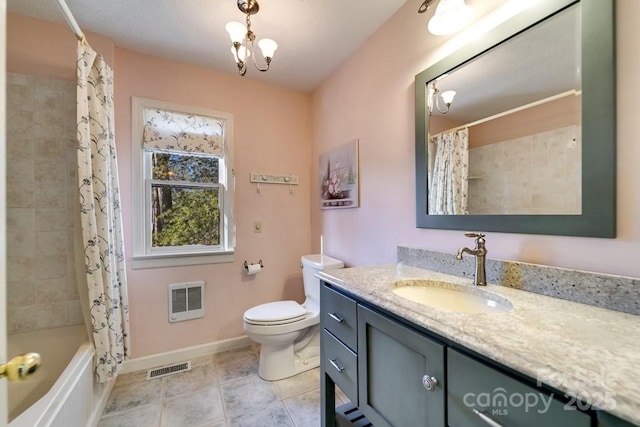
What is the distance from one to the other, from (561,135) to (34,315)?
3003 millimetres

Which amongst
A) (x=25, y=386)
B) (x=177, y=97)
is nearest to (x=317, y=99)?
(x=177, y=97)

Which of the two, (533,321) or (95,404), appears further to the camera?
(95,404)

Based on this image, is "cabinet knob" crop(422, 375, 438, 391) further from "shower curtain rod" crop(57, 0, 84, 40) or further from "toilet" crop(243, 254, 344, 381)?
"shower curtain rod" crop(57, 0, 84, 40)

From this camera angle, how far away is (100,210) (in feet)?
5.06

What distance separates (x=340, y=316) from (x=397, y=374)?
346 mm

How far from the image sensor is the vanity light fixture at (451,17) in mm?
1163

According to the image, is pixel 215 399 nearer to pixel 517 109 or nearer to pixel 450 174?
pixel 450 174

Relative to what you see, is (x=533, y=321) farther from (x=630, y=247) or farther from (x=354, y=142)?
(x=354, y=142)

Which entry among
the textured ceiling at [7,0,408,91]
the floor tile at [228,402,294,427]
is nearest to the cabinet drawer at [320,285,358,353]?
the floor tile at [228,402,294,427]

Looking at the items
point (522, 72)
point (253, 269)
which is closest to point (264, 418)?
point (253, 269)

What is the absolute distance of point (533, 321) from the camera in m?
0.71

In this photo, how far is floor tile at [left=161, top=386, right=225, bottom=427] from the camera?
150 centimetres

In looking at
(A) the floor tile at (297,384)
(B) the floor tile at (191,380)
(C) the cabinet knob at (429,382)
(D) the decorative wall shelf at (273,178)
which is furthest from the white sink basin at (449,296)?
(D) the decorative wall shelf at (273,178)

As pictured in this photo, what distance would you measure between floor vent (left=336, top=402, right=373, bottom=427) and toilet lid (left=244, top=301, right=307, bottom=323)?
0.60 m
